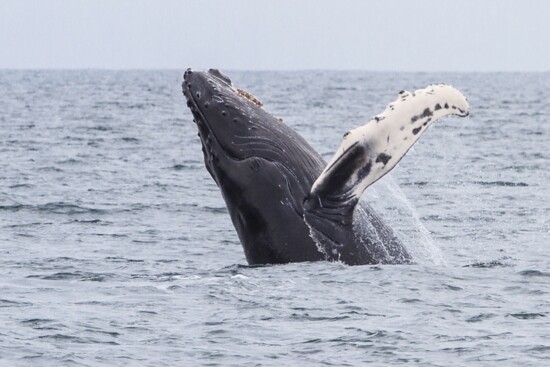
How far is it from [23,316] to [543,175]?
800 inches

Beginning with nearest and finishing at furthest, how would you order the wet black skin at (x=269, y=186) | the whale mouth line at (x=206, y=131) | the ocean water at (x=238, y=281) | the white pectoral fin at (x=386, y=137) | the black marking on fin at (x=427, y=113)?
the ocean water at (x=238, y=281), the white pectoral fin at (x=386, y=137), the black marking on fin at (x=427, y=113), the wet black skin at (x=269, y=186), the whale mouth line at (x=206, y=131)

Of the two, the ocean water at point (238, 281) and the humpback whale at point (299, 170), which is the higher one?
the humpback whale at point (299, 170)

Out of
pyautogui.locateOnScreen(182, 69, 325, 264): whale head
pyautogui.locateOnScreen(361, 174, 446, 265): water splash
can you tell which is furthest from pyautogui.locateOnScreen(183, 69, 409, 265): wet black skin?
pyautogui.locateOnScreen(361, 174, 446, 265): water splash

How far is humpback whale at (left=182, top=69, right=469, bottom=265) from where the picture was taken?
493 inches

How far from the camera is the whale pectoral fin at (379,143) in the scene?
1246 cm

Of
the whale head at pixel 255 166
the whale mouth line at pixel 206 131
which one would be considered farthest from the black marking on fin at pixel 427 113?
the whale mouth line at pixel 206 131

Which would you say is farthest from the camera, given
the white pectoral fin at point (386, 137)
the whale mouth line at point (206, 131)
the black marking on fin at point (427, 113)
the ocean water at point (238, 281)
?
the whale mouth line at point (206, 131)

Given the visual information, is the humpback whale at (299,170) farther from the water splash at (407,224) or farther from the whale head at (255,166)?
the water splash at (407,224)

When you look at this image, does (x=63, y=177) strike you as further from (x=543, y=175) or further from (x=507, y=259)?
(x=507, y=259)

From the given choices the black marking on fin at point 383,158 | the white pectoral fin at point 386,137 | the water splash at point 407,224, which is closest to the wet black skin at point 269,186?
the white pectoral fin at point 386,137

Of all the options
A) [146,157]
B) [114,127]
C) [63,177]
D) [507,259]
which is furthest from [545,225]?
[114,127]

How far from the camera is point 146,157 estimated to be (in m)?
38.1

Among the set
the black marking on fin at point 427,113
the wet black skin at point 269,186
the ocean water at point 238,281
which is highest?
the black marking on fin at point 427,113

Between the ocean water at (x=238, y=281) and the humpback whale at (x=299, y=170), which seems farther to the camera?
the humpback whale at (x=299, y=170)
